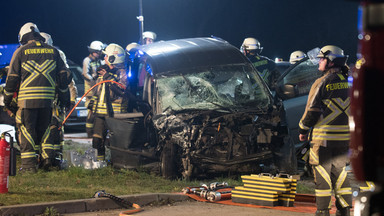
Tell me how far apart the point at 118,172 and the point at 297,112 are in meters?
3.01

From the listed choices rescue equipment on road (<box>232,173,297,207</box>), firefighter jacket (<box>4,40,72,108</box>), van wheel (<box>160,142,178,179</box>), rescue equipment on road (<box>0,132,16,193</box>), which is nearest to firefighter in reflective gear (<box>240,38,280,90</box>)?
van wheel (<box>160,142,178,179</box>)

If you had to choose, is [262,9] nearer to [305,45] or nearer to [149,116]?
[305,45]

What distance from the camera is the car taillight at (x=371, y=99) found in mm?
2594

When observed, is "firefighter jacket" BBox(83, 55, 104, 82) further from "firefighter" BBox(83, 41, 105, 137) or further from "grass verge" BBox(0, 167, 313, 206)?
"grass verge" BBox(0, 167, 313, 206)

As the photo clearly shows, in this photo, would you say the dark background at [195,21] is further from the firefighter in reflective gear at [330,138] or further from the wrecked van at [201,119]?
the firefighter in reflective gear at [330,138]

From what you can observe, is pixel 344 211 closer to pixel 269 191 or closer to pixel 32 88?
pixel 269 191

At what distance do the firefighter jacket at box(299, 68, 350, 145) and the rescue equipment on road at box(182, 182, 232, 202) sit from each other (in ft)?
6.07

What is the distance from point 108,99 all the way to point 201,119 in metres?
2.57

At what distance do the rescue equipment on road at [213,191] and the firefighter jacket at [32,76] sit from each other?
2767 millimetres

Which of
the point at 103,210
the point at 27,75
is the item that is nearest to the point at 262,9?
the point at 27,75

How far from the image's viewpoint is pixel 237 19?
30.8 m

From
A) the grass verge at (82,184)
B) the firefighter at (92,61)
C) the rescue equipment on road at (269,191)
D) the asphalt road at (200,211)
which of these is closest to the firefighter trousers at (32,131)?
the grass verge at (82,184)

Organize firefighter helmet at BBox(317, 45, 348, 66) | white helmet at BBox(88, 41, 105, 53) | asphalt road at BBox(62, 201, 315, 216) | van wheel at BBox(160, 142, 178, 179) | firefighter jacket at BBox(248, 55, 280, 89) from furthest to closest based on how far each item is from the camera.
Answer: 1. white helmet at BBox(88, 41, 105, 53)
2. firefighter jacket at BBox(248, 55, 280, 89)
3. van wheel at BBox(160, 142, 178, 179)
4. asphalt road at BBox(62, 201, 315, 216)
5. firefighter helmet at BBox(317, 45, 348, 66)

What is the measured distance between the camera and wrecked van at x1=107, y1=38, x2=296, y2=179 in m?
9.67
